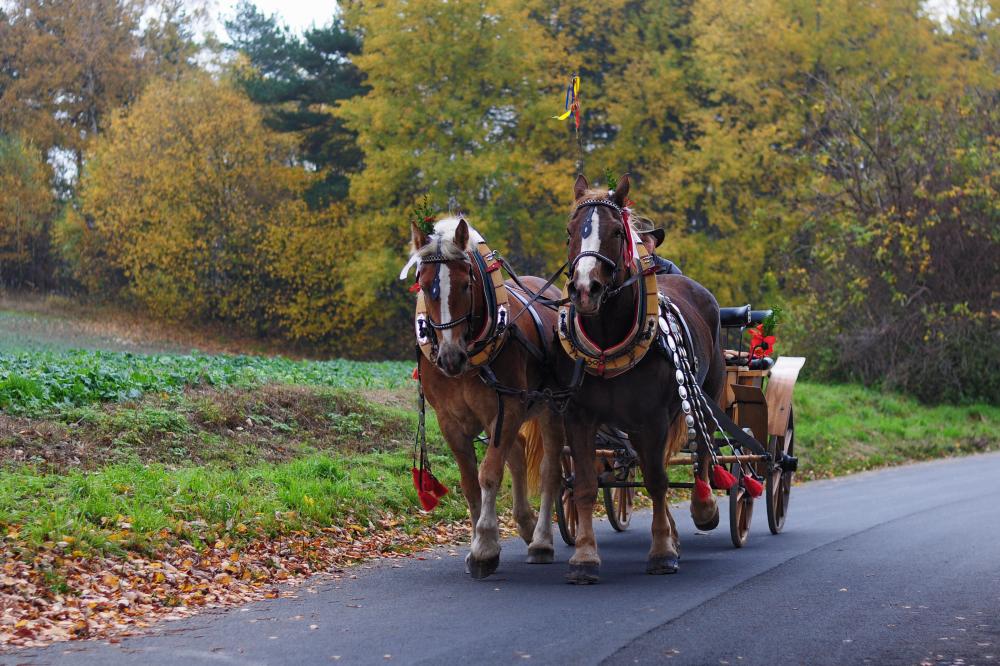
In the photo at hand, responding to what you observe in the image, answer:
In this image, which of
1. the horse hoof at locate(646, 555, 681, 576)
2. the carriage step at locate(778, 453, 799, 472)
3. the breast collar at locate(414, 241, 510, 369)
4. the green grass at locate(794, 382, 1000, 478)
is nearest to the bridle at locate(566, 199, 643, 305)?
the breast collar at locate(414, 241, 510, 369)

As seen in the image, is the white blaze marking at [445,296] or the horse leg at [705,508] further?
the horse leg at [705,508]

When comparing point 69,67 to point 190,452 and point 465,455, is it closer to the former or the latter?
point 190,452

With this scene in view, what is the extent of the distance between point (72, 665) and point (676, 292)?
5.46 metres

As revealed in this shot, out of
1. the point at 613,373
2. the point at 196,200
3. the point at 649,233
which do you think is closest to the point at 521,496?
the point at 613,373

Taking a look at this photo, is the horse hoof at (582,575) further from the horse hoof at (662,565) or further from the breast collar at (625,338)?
the breast collar at (625,338)

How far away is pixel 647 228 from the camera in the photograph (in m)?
8.71

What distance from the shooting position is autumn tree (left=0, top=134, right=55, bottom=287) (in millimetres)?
43125

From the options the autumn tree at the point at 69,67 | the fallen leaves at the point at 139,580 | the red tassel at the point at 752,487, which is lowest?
the fallen leaves at the point at 139,580

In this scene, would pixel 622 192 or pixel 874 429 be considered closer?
pixel 622 192

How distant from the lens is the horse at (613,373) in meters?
7.69

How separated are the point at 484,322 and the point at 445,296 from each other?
377 mm

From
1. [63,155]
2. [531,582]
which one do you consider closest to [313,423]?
[531,582]

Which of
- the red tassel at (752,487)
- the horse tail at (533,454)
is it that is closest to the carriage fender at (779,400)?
the red tassel at (752,487)

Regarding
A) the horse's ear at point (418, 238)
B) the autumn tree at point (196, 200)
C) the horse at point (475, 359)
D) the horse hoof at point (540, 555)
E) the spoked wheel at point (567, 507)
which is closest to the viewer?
the horse at point (475, 359)
